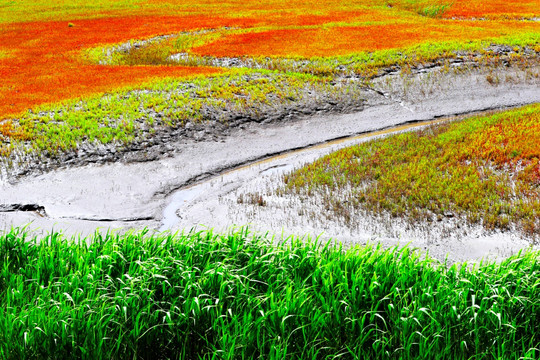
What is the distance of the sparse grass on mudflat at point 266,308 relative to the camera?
5.64 m

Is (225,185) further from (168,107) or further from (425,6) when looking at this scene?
(425,6)

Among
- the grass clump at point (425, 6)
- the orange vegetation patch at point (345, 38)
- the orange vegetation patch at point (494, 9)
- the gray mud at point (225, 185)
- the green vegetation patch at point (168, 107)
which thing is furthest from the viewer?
the grass clump at point (425, 6)

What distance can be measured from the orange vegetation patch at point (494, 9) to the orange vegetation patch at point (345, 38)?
35.4 feet

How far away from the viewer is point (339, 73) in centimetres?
2694

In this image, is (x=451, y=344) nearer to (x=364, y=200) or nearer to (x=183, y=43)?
(x=364, y=200)

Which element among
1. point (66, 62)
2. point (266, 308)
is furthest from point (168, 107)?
point (266, 308)

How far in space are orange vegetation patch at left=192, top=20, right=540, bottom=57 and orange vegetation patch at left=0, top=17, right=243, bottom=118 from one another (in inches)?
240

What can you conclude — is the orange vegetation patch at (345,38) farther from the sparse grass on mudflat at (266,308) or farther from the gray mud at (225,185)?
the sparse grass on mudflat at (266,308)

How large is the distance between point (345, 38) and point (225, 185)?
22.6 metres

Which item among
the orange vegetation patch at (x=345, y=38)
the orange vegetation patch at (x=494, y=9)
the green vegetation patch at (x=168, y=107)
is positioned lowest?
the green vegetation patch at (x=168, y=107)

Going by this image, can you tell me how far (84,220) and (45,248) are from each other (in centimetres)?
481

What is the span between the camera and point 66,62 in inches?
1209

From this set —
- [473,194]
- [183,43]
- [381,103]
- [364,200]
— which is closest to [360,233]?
[364,200]

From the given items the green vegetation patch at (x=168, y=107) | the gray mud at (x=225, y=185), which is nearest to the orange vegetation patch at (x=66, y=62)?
the green vegetation patch at (x=168, y=107)
